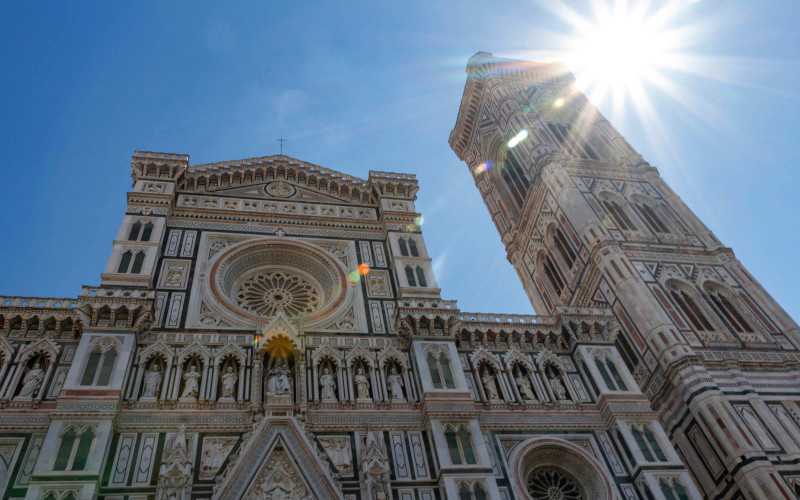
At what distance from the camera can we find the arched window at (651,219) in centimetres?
2545

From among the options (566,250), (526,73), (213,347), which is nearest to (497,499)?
(213,347)

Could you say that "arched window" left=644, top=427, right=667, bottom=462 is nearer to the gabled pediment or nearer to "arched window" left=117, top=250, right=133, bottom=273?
the gabled pediment

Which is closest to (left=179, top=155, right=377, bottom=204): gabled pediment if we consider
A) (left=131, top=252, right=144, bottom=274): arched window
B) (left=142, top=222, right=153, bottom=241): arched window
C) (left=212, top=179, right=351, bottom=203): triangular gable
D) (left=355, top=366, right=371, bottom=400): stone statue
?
(left=212, top=179, right=351, bottom=203): triangular gable

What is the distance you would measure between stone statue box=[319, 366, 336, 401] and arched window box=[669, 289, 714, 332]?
11.7m

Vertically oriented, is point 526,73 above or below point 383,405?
above

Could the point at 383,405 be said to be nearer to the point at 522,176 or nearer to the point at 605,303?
the point at 605,303

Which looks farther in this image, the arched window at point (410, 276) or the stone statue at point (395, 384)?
the arched window at point (410, 276)

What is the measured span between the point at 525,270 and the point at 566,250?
4.50m

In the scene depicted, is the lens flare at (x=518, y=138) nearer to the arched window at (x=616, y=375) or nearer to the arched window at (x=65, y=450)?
the arched window at (x=616, y=375)

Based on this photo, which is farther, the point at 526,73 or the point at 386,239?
the point at 526,73

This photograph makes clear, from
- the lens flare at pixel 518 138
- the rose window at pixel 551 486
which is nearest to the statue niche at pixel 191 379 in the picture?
the rose window at pixel 551 486

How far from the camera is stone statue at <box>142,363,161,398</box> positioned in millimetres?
14546

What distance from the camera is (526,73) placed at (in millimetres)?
36469

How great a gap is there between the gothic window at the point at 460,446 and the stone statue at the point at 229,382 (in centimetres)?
473
